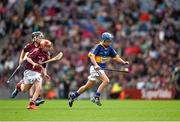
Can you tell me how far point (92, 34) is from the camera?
4031 cm

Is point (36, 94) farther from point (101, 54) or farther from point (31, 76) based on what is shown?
point (101, 54)

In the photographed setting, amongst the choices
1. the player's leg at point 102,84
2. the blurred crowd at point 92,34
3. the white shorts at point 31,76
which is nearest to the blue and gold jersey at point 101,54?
the player's leg at point 102,84

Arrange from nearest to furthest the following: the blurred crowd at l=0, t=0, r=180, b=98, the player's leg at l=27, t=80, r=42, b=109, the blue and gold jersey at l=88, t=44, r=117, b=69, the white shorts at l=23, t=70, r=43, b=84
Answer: the player's leg at l=27, t=80, r=42, b=109
the white shorts at l=23, t=70, r=43, b=84
the blue and gold jersey at l=88, t=44, r=117, b=69
the blurred crowd at l=0, t=0, r=180, b=98

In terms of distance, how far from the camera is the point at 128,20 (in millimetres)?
40125

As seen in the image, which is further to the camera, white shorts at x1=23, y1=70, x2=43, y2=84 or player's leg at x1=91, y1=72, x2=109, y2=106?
player's leg at x1=91, y1=72, x2=109, y2=106

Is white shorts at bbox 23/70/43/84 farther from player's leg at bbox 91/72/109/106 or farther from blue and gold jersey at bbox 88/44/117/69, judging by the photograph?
blue and gold jersey at bbox 88/44/117/69

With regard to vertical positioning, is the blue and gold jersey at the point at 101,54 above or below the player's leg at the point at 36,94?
above

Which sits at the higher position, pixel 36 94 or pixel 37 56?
pixel 37 56

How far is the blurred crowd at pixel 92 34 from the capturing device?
37.7 metres

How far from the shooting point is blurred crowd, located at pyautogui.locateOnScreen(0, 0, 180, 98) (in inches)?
1483

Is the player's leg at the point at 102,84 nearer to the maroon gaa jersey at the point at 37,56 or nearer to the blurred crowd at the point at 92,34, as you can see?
the maroon gaa jersey at the point at 37,56

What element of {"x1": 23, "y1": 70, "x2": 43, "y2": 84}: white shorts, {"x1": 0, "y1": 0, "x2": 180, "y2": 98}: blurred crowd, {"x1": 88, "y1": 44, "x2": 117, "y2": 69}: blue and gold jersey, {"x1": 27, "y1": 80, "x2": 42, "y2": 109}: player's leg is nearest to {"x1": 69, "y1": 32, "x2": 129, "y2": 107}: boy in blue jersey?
{"x1": 88, "y1": 44, "x2": 117, "y2": 69}: blue and gold jersey

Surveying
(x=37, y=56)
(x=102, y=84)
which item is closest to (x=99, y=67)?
(x=102, y=84)

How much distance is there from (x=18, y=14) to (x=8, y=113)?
68.8ft
